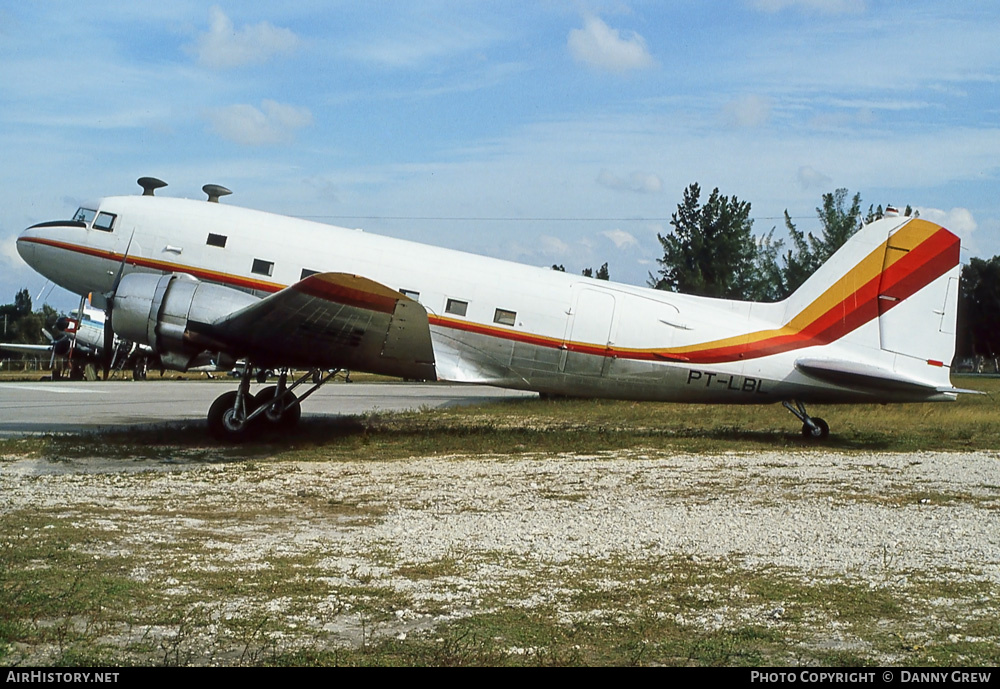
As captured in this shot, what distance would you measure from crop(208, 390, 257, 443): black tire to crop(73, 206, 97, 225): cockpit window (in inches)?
142

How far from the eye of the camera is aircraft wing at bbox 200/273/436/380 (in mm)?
10820

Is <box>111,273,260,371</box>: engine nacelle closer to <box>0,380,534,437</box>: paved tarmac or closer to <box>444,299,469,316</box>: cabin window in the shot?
<box>444,299,469,316</box>: cabin window

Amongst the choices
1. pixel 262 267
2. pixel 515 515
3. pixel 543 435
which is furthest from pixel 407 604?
pixel 543 435

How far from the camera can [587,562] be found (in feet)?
20.3

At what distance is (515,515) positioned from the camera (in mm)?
7910

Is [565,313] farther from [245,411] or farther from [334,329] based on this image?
[245,411]

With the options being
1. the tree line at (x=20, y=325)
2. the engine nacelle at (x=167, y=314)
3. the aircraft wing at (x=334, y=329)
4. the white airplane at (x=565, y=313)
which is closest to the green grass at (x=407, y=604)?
the aircraft wing at (x=334, y=329)

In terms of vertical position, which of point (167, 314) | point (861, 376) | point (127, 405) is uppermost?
point (861, 376)

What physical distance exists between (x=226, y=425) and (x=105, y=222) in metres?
3.76

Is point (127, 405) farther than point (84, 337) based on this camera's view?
Yes

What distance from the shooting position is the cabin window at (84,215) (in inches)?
539

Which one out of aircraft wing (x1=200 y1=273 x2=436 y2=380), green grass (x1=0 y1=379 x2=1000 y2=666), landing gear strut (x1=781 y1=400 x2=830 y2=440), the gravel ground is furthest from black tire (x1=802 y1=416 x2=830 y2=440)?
aircraft wing (x1=200 y1=273 x2=436 y2=380)

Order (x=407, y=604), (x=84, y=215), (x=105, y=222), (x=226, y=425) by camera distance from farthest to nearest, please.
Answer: (x=84, y=215) → (x=105, y=222) → (x=226, y=425) → (x=407, y=604)
